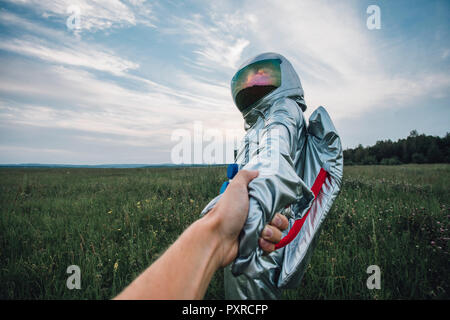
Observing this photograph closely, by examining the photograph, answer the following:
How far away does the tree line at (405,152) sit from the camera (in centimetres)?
4546

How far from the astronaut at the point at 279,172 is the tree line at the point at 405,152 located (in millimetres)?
47996

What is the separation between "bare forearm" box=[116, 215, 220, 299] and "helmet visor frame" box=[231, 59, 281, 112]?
1.71m

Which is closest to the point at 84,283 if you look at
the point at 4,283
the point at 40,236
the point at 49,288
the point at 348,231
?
the point at 49,288

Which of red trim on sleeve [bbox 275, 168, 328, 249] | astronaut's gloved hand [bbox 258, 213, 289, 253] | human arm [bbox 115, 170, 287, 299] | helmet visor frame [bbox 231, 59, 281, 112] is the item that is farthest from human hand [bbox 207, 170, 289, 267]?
helmet visor frame [bbox 231, 59, 281, 112]

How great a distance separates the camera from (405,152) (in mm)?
49312


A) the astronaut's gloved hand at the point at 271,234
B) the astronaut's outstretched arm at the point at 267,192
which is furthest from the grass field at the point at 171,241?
the astronaut's outstretched arm at the point at 267,192

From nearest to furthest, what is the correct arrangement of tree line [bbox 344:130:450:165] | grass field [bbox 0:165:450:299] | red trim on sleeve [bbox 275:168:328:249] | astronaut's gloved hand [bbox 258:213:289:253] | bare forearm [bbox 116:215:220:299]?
bare forearm [bbox 116:215:220:299] → astronaut's gloved hand [bbox 258:213:289:253] → red trim on sleeve [bbox 275:168:328:249] → grass field [bbox 0:165:450:299] → tree line [bbox 344:130:450:165]

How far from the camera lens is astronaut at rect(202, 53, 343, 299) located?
1101mm

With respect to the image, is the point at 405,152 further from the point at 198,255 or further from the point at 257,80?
the point at 198,255

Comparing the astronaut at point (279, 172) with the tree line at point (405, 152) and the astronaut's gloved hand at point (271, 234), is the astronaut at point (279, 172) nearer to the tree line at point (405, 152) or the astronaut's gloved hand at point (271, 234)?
the astronaut's gloved hand at point (271, 234)

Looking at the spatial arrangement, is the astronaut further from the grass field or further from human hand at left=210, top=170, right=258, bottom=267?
the grass field

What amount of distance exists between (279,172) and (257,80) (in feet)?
4.60

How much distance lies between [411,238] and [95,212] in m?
5.89
